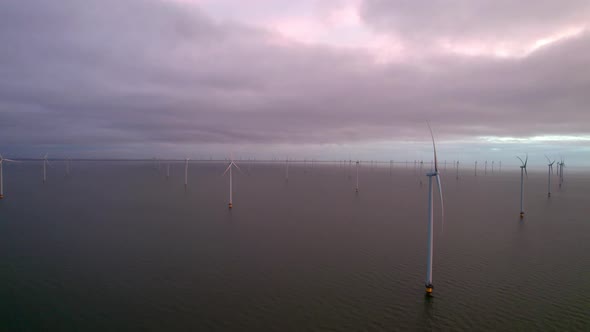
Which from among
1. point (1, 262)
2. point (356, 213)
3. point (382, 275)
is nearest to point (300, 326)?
point (382, 275)

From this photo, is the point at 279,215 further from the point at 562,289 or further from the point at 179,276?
the point at 562,289

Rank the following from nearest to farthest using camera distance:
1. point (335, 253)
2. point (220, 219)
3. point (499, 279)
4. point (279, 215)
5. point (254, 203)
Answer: point (499, 279)
point (335, 253)
point (220, 219)
point (279, 215)
point (254, 203)

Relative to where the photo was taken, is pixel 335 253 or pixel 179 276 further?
pixel 335 253

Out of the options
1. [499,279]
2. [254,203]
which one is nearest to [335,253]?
[499,279]

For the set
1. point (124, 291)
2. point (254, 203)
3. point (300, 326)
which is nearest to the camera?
point (300, 326)

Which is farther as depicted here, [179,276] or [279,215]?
[279,215]

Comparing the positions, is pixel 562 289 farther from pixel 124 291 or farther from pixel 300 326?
pixel 124 291

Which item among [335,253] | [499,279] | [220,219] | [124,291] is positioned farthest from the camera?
[220,219]
